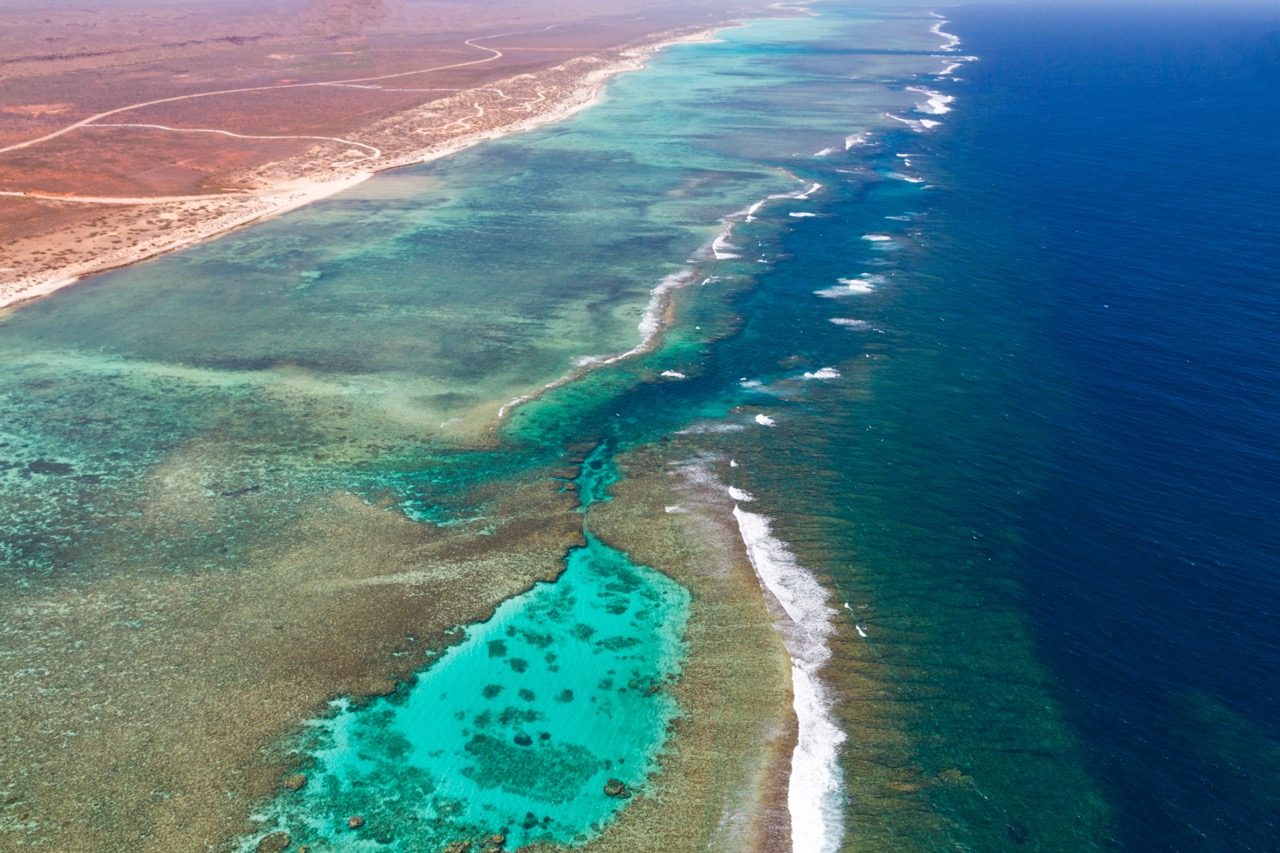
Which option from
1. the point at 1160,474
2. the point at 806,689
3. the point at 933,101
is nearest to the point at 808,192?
the point at 1160,474

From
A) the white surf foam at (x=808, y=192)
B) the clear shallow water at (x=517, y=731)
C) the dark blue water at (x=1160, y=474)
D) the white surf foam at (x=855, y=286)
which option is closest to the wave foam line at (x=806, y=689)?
the clear shallow water at (x=517, y=731)

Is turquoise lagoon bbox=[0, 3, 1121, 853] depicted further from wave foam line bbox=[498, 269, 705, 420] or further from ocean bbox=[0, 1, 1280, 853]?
wave foam line bbox=[498, 269, 705, 420]

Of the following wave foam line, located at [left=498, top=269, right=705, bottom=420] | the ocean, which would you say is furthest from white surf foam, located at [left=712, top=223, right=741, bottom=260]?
wave foam line, located at [left=498, top=269, right=705, bottom=420]

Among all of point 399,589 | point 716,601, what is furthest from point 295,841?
point 716,601

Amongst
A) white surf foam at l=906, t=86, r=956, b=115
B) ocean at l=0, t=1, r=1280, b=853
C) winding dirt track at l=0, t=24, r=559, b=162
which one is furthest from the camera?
white surf foam at l=906, t=86, r=956, b=115

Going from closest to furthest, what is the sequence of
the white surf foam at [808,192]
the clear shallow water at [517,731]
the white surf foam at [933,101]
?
the clear shallow water at [517,731] → the white surf foam at [808,192] → the white surf foam at [933,101]

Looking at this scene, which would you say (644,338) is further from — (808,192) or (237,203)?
(237,203)

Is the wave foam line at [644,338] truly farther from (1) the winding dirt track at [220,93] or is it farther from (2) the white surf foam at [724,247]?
(1) the winding dirt track at [220,93]
